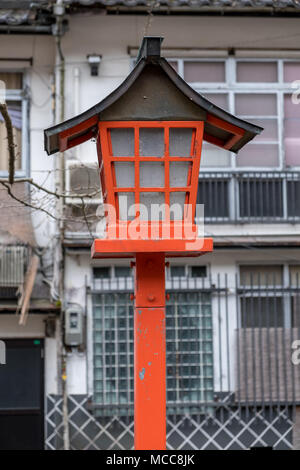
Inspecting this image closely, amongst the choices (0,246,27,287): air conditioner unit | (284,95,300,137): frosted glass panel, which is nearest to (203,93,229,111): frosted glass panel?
(284,95,300,137): frosted glass panel

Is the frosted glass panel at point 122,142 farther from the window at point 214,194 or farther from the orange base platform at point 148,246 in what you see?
the window at point 214,194

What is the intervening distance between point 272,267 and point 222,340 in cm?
148

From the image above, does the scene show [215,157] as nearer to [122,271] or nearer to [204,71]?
[204,71]

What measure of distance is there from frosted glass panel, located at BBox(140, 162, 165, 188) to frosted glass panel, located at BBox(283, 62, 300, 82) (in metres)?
6.61

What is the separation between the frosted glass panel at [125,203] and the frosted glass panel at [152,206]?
0.08 metres

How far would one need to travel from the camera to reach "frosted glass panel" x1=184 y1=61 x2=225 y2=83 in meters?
10.6

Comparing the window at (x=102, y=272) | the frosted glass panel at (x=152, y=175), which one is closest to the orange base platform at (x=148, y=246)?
the frosted glass panel at (x=152, y=175)

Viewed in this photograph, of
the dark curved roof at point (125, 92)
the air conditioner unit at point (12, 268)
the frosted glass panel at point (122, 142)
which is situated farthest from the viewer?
the air conditioner unit at point (12, 268)

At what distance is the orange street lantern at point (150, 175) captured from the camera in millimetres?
4594

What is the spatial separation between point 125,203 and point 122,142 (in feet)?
1.47

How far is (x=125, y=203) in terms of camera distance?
4.69 metres

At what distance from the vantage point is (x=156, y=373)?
4.65m

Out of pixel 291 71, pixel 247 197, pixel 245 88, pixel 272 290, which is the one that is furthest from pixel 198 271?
pixel 291 71

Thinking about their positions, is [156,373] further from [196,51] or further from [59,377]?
[196,51]
